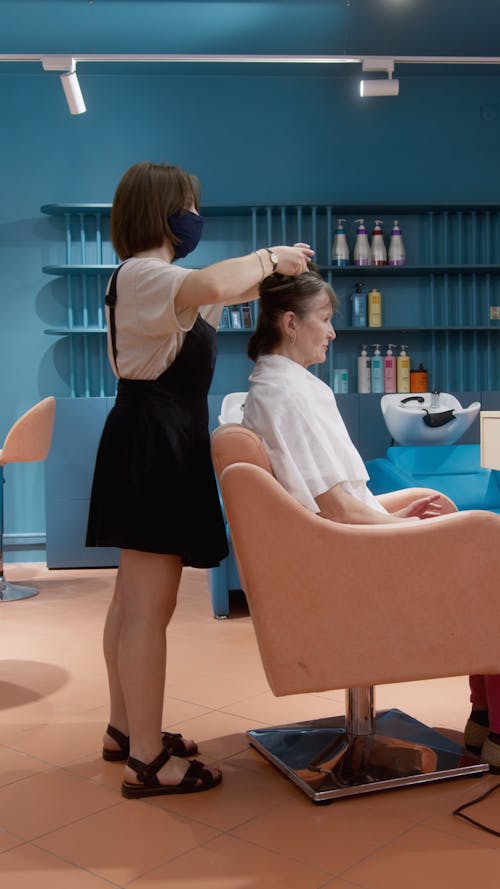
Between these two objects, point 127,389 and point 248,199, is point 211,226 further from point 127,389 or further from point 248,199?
point 127,389

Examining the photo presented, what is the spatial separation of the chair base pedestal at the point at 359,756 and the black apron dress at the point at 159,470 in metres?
0.50

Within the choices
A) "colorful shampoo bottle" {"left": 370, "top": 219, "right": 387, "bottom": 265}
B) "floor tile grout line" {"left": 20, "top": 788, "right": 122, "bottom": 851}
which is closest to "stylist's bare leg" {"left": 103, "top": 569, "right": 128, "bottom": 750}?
"floor tile grout line" {"left": 20, "top": 788, "right": 122, "bottom": 851}

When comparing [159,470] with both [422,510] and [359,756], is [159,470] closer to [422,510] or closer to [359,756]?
[422,510]

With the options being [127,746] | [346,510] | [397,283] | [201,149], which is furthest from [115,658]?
[201,149]

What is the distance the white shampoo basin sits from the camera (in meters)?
4.29

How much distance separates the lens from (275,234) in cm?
546

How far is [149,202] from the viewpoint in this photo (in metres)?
1.97

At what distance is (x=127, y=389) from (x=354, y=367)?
11.8 feet

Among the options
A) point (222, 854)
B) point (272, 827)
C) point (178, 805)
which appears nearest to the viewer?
point (222, 854)

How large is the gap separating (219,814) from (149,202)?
1.30m

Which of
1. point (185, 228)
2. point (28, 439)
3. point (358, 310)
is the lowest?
point (28, 439)

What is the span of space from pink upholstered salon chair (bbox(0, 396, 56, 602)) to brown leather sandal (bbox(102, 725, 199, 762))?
219cm

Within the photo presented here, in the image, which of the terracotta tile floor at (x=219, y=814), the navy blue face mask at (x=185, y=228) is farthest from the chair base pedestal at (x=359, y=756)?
the navy blue face mask at (x=185, y=228)

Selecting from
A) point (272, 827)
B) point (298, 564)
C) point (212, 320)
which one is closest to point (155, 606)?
point (298, 564)
